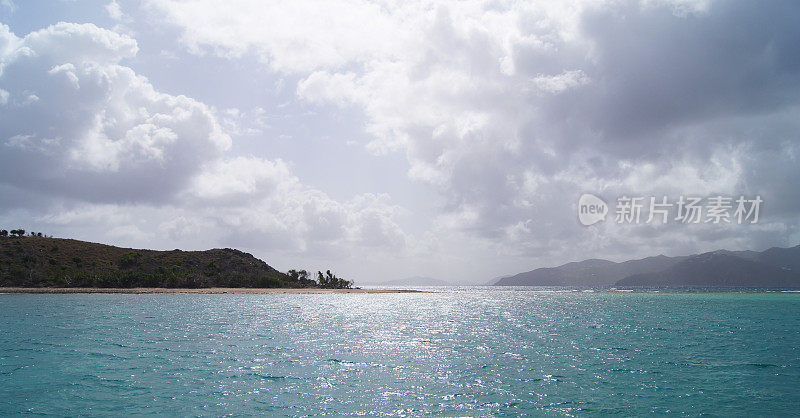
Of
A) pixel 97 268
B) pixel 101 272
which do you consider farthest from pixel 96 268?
pixel 101 272

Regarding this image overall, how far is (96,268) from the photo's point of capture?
167 meters

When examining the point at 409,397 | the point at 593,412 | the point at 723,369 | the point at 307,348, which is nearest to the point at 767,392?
the point at 723,369

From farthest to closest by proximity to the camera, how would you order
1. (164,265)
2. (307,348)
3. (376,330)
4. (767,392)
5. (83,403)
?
(164,265) → (376,330) → (307,348) → (767,392) → (83,403)

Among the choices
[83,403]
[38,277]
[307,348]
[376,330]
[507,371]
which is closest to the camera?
[83,403]

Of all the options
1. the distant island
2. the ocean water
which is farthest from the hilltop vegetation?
the ocean water

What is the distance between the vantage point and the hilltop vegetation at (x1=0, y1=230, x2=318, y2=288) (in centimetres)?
14935

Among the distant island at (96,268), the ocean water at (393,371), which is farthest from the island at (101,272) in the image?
the ocean water at (393,371)

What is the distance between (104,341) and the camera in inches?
1645

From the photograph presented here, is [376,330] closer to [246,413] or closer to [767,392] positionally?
[246,413]

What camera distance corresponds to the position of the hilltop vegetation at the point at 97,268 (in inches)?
5880

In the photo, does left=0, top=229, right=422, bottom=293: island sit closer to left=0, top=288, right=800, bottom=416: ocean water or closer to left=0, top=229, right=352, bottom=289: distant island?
left=0, top=229, right=352, bottom=289: distant island

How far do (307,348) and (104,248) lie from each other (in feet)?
643

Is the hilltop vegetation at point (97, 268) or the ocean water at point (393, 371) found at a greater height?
the hilltop vegetation at point (97, 268)

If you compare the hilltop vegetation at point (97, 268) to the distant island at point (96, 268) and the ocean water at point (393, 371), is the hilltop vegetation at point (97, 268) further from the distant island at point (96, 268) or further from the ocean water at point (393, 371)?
the ocean water at point (393, 371)
